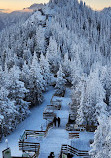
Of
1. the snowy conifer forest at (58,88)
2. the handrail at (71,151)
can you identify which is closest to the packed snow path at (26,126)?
the snowy conifer forest at (58,88)

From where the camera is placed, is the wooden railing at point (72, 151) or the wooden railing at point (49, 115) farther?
the wooden railing at point (49, 115)

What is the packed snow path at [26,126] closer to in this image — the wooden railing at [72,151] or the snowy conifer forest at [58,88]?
the snowy conifer forest at [58,88]

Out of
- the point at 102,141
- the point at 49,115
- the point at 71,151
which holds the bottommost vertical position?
the point at 49,115

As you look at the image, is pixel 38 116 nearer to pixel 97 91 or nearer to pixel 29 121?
pixel 29 121

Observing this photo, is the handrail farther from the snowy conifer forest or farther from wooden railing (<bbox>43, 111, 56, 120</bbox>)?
wooden railing (<bbox>43, 111, 56, 120</bbox>)

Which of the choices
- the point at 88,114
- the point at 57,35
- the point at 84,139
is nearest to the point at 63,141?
the point at 84,139

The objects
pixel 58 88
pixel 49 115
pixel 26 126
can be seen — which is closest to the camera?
pixel 49 115

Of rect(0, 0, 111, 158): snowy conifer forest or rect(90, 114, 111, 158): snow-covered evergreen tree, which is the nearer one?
rect(90, 114, 111, 158): snow-covered evergreen tree

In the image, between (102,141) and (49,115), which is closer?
(102,141)

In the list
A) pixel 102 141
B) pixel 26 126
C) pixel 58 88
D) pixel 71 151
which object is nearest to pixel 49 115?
pixel 26 126

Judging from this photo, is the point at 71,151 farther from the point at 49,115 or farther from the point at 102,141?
the point at 49,115

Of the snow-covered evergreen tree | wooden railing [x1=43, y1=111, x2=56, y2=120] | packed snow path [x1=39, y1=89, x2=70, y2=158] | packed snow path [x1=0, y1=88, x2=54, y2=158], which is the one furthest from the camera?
wooden railing [x1=43, y1=111, x2=56, y2=120]

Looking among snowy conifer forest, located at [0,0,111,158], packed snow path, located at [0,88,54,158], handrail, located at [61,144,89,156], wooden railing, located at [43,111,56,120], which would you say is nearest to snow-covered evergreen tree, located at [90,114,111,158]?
snowy conifer forest, located at [0,0,111,158]

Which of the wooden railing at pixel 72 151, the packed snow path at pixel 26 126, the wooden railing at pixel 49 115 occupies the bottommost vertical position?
the packed snow path at pixel 26 126
